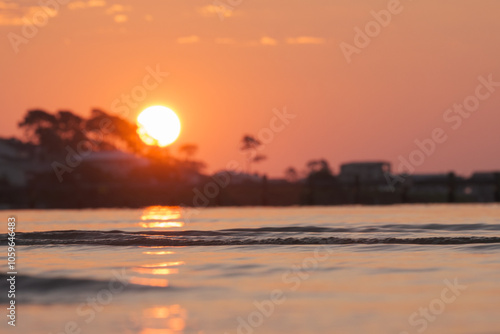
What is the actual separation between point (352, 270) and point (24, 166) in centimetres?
8095

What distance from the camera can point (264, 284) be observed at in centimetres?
857

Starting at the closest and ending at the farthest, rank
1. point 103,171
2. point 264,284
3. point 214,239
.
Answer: point 264,284
point 214,239
point 103,171

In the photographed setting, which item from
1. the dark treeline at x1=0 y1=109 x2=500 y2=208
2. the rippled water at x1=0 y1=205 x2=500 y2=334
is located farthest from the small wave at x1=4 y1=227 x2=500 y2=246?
the dark treeline at x1=0 y1=109 x2=500 y2=208

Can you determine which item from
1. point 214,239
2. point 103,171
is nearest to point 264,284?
point 214,239

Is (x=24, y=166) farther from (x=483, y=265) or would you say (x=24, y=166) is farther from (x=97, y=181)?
(x=483, y=265)

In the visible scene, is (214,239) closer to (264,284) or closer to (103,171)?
(264,284)

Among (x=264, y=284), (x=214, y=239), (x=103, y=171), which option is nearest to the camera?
(x=264, y=284)

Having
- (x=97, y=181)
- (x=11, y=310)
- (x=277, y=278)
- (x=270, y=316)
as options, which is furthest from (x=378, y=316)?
(x=97, y=181)

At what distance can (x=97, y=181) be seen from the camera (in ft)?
234

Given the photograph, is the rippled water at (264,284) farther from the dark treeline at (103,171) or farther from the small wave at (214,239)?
the dark treeline at (103,171)

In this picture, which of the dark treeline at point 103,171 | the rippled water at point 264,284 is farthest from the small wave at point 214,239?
the dark treeline at point 103,171

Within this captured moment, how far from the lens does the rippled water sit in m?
6.62

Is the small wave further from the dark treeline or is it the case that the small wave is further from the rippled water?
the dark treeline

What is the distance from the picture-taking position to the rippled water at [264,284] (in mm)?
6625
